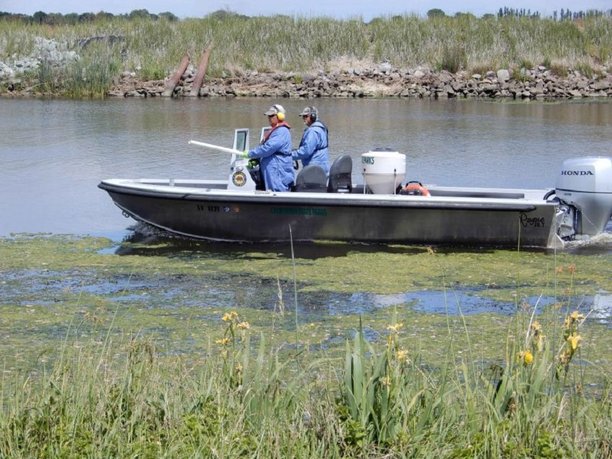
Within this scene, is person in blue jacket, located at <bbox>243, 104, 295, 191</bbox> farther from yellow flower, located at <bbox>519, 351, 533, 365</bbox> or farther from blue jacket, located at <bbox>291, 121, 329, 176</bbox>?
yellow flower, located at <bbox>519, 351, 533, 365</bbox>

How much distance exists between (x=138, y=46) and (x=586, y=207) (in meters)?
29.4

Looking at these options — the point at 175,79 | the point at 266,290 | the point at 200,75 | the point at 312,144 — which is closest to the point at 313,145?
the point at 312,144

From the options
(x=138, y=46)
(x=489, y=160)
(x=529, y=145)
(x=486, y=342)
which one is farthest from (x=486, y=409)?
(x=138, y=46)

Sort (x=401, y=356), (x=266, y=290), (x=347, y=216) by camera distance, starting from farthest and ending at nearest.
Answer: (x=347, y=216) → (x=266, y=290) → (x=401, y=356)

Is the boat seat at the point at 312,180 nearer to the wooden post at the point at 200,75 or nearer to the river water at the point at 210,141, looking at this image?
the river water at the point at 210,141

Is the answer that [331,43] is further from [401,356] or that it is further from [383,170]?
[401,356]

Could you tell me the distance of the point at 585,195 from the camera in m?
10.9

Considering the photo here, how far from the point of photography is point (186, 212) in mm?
11297

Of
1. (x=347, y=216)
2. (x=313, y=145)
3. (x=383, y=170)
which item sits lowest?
(x=347, y=216)

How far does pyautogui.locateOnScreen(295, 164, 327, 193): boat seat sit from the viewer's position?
36.9 feet

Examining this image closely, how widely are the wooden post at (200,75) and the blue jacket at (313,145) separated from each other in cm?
2299

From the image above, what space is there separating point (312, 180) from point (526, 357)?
6905 millimetres

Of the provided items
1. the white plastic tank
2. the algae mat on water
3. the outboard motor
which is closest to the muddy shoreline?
the white plastic tank

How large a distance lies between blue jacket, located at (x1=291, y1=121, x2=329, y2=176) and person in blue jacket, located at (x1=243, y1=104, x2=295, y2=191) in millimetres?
198
